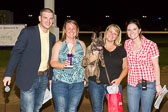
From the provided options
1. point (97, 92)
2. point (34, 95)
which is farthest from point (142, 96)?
point (34, 95)

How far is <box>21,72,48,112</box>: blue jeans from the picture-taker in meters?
3.96

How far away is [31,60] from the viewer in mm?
3914

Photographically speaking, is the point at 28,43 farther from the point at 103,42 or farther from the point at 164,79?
the point at 164,79

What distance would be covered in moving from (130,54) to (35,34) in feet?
4.50

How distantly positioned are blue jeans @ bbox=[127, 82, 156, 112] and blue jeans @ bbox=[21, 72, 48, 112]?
4.15 feet

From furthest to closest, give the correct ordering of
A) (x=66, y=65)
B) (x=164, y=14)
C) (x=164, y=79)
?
(x=164, y=14) → (x=164, y=79) → (x=66, y=65)

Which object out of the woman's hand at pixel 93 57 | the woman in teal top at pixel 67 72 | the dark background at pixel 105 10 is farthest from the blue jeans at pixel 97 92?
the dark background at pixel 105 10

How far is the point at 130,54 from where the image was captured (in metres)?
4.08

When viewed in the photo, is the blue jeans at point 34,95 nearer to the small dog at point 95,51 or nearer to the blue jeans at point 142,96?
the small dog at point 95,51

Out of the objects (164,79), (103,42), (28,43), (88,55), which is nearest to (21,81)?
(28,43)

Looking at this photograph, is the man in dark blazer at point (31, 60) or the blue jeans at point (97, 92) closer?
the man in dark blazer at point (31, 60)

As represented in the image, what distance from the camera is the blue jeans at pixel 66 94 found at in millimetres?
4043

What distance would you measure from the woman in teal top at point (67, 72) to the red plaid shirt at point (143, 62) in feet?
2.32

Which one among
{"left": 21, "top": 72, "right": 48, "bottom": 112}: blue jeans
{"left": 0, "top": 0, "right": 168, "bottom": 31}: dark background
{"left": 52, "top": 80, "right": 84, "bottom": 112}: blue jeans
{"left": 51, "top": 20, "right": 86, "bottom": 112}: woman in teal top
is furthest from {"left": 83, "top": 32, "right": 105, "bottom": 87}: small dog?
{"left": 0, "top": 0, "right": 168, "bottom": 31}: dark background
